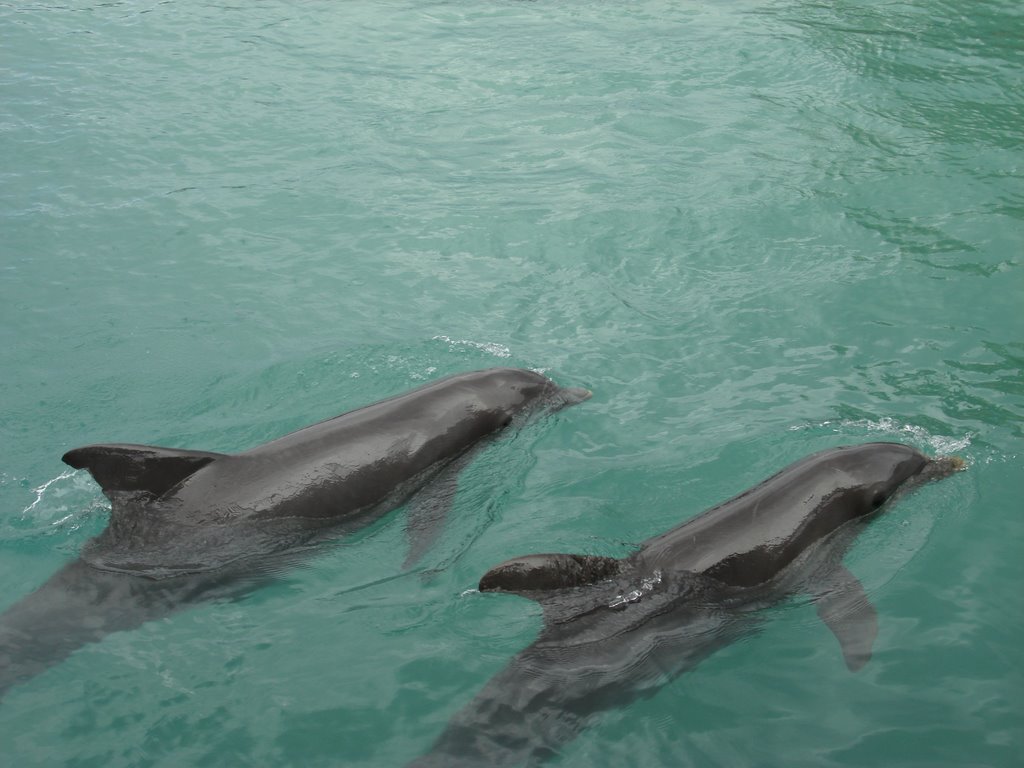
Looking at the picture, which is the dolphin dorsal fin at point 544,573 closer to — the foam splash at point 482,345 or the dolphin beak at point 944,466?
the dolphin beak at point 944,466

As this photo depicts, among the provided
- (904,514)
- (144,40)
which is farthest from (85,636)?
(144,40)

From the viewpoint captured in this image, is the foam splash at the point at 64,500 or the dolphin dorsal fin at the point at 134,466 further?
the foam splash at the point at 64,500

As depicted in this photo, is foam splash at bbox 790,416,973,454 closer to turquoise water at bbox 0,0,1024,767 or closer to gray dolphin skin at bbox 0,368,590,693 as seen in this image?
turquoise water at bbox 0,0,1024,767

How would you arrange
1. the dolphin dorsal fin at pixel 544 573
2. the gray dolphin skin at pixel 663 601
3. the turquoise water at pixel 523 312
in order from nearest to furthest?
the gray dolphin skin at pixel 663 601 < the dolphin dorsal fin at pixel 544 573 < the turquoise water at pixel 523 312

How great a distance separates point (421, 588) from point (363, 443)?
4.33 feet

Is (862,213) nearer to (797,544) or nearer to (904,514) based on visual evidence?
(904,514)

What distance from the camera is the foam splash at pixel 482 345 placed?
34.7 feet

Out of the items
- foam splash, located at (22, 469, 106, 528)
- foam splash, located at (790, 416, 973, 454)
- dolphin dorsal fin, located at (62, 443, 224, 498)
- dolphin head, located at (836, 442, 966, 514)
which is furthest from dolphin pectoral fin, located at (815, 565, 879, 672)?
foam splash, located at (22, 469, 106, 528)

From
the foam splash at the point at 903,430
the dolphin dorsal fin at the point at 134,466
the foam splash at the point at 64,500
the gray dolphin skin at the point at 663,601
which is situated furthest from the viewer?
the foam splash at the point at 903,430

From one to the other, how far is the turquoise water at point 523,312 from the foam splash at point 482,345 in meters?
0.05

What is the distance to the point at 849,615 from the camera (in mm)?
7156

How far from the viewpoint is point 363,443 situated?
26.9 ft

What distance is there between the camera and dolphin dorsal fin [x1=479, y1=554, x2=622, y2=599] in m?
6.36

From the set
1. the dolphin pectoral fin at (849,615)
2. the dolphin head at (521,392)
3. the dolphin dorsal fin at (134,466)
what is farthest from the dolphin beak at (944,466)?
the dolphin dorsal fin at (134,466)
